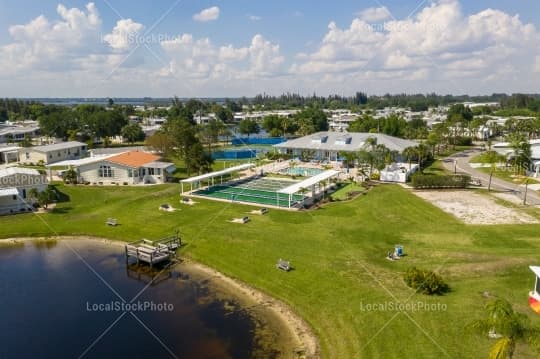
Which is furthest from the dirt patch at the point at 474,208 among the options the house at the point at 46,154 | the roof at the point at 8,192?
the house at the point at 46,154

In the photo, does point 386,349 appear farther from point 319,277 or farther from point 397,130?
point 397,130

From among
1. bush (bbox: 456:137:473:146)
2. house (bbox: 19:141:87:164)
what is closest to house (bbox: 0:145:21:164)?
house (bbox: 19:141:87:164)

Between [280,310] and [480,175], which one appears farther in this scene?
[480,175]

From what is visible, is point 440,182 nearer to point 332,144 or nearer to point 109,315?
point 332,144

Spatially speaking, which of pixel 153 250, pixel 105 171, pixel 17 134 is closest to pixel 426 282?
pixel 153 250

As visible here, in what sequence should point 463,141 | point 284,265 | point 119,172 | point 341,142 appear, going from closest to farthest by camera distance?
point 284,265, point 119,172, point 341,142, point 463,141

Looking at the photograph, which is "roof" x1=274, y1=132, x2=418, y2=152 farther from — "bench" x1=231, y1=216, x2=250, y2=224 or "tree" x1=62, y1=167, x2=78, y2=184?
"tree" x1=62, y1=167, x2=78, y2=184
